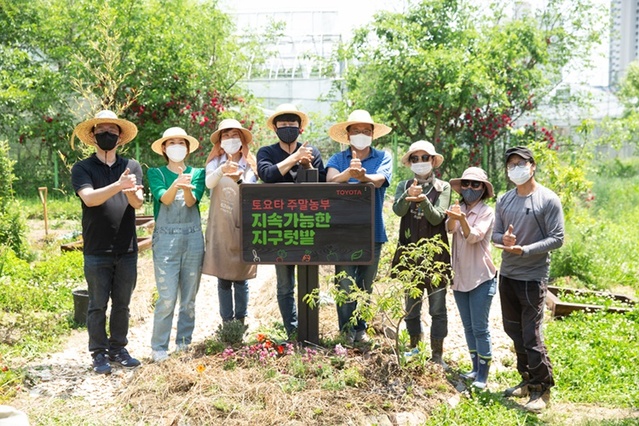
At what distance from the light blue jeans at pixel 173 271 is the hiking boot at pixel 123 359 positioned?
21cm

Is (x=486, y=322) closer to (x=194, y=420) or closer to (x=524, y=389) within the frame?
(x=524, y=389)

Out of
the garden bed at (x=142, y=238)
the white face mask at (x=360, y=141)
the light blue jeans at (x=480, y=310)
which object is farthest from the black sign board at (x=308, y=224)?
the garden bed at (x=142, y=238)

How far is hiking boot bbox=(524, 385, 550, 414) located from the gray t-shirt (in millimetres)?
836

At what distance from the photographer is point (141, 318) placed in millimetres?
7195

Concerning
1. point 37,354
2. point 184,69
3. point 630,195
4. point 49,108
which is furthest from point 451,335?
point 49,108

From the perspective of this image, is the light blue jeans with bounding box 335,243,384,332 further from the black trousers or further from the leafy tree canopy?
the leafy tree canopy

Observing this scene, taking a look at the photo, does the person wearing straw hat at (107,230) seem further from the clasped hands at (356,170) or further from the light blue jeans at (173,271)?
the clasped hands at (356,170)

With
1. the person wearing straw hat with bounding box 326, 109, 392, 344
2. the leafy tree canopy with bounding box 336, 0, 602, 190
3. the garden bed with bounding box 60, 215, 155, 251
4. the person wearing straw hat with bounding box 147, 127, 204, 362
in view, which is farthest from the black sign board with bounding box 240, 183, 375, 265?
the leafy tree canopy with bounding box 336, 0, 602, 190

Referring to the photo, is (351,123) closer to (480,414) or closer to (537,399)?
(480,414)

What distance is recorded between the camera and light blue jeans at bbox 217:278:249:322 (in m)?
5.88

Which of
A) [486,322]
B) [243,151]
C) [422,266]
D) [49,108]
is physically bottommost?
[486,322]

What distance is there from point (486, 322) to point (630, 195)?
35.4 ft

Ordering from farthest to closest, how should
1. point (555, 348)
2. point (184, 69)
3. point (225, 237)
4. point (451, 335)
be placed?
point (184, 69)
point (451, 335)
point (555, 348)
point (225, 237)

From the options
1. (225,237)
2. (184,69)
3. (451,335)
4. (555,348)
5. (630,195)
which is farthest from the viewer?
(184,69)
